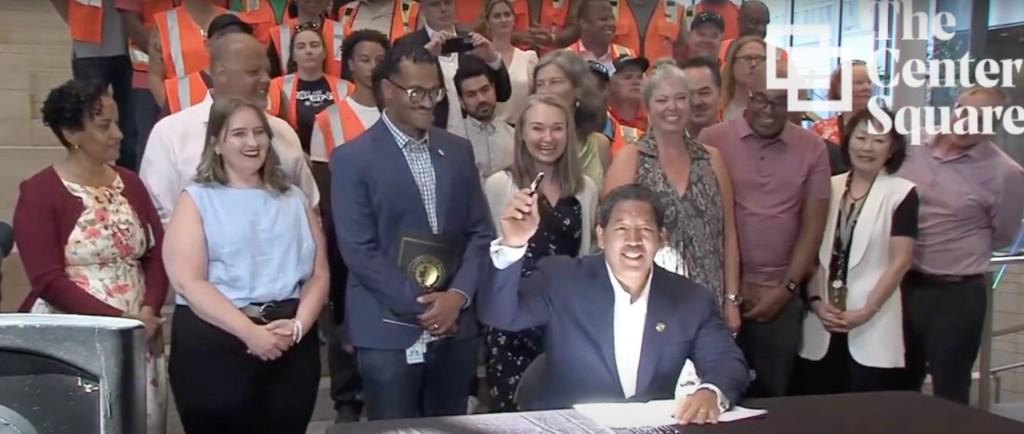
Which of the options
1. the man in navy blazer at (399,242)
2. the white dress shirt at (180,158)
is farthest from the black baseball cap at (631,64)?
the white dress shirt at (180,158)

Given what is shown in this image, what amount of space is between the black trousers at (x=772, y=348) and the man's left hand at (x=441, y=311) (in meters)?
0.95

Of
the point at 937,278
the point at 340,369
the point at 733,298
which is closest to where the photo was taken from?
the point at 733,298

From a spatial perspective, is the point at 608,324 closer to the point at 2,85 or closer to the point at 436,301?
the point at 436,301

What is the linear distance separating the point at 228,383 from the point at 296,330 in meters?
0.20

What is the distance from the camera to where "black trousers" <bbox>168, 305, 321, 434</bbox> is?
93.7 inches

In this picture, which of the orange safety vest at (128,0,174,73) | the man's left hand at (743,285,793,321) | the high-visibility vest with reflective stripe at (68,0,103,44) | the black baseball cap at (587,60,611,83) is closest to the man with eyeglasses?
the man's left hand at (743,285,793,321)

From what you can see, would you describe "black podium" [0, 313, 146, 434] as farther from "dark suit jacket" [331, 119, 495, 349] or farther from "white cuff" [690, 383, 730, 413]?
"dark suit jacket" [331, 119, 495, 349]

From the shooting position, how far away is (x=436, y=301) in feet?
8.20

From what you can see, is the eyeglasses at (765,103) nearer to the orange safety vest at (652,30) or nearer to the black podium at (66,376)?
the orange safety vest at (652,30)

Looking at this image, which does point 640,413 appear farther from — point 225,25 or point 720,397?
point 225,25

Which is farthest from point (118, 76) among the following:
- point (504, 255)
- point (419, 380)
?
point (504, 255)

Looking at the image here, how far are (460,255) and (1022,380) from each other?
3.44 meters

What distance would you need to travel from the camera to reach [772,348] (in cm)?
303

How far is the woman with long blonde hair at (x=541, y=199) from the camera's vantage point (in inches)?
107
